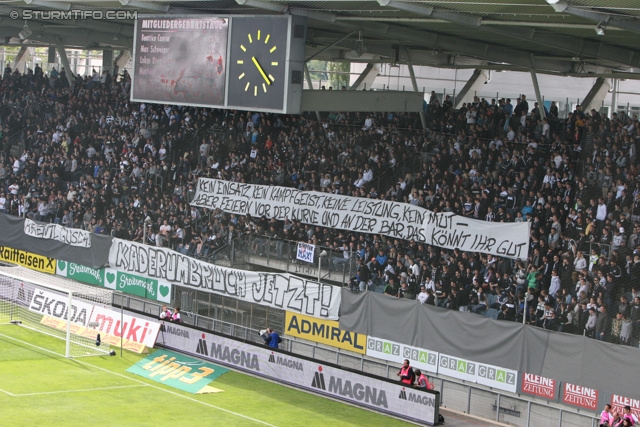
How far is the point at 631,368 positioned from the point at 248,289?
11515mm

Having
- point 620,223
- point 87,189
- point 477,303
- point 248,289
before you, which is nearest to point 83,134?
point 87,189

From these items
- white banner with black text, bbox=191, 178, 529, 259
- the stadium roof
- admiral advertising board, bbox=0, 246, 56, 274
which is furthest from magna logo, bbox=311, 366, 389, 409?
admiral advertising board, bbox=0, 246, 56, 274

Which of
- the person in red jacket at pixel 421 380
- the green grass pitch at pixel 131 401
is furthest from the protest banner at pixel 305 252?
the person in red jacket at pixel 421 380

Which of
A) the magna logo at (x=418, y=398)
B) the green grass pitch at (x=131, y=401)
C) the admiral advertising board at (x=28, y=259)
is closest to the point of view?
Answer: the green grass pitch at (x=131, y=401)

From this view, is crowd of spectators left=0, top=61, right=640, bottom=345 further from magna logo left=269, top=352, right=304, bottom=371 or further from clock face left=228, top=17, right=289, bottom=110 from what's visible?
clock face left=228, top=17, right=289, bottom=110

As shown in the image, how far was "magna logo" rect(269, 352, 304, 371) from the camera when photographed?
75.3 ft

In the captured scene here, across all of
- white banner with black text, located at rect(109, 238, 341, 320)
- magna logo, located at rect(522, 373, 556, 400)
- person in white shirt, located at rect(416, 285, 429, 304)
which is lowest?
magna logo, located at rect(522, 373, 556, 400)

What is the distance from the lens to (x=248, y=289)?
26.7 m

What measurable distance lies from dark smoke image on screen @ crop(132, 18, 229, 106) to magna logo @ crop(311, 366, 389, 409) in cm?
713

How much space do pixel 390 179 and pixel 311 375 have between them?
8130 mm

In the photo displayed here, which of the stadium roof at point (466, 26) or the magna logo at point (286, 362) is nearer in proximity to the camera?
the stadium roof at point (466, 26)

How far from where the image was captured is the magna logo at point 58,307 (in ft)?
87.9

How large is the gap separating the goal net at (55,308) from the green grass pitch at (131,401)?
4.34 ft
